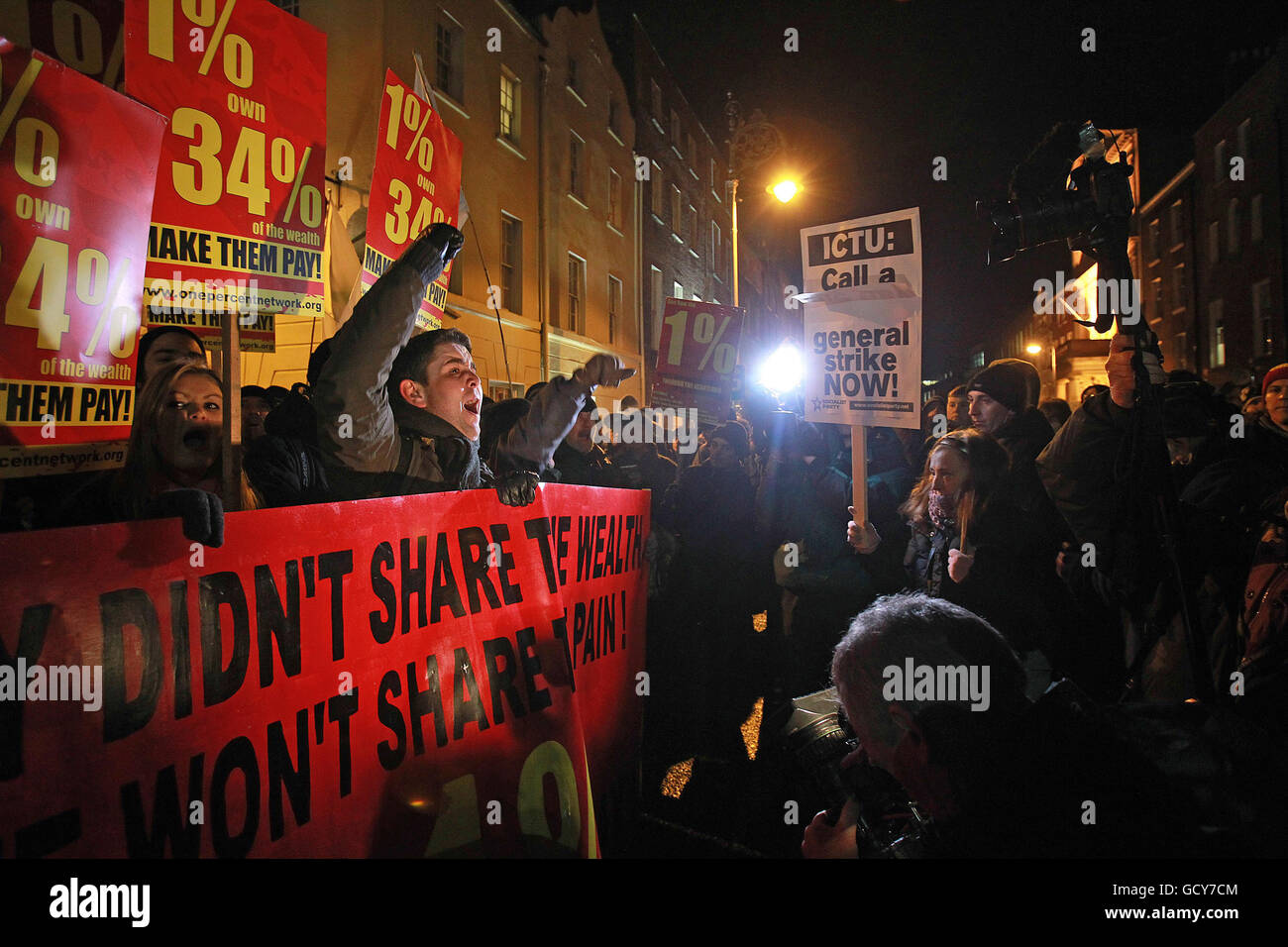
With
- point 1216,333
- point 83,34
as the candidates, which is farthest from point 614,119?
point 1216,333

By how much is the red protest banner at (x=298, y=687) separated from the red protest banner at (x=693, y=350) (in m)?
4.86

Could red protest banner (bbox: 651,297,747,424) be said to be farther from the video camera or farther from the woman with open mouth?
the woman with open mouth

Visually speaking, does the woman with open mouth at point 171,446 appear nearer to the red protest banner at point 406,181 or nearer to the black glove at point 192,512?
the black glove at point 192,512

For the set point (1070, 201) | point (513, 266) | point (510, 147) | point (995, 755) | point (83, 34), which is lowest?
point (995, 755)

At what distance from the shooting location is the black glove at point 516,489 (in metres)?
2.38

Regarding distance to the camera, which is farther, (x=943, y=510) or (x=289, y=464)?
(x=943, y=510)

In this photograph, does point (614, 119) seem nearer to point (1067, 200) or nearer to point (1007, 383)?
point (1007, 383)

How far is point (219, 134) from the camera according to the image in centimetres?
282

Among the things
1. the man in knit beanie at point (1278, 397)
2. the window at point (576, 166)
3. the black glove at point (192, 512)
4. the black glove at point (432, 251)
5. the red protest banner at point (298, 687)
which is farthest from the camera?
the window at point (576, 166)

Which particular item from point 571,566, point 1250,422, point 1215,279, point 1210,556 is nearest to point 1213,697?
point 1210,556

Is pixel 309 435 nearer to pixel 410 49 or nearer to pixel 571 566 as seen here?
pixel 571 566

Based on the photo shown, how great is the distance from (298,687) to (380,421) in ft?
2.91

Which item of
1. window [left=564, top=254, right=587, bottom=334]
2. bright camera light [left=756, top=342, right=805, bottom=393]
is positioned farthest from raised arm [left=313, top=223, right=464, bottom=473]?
window [left=564, top=254, right=587, bottom=334]

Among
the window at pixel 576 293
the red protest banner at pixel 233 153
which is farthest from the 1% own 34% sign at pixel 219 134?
the window at pixel 576 293
